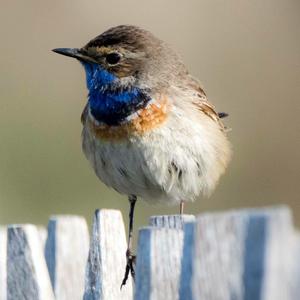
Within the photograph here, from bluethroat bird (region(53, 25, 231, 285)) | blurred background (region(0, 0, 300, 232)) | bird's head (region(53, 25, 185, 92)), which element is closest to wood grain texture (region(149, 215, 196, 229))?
bluethroat bird (region(53, 25, 231, 285))

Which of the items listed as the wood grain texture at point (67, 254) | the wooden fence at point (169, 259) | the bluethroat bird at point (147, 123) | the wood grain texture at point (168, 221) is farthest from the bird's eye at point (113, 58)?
the wood grain texture at point (168, 221)

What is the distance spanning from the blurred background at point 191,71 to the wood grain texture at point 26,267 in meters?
4.23

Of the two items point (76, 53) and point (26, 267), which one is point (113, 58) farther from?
point (26, 267)

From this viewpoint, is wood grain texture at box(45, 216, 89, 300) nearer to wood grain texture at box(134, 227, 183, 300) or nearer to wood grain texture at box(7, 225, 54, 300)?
wood grain texture at box(7, 225, 54, 300)

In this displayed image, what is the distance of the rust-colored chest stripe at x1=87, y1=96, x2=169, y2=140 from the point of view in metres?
5.93

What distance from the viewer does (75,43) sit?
422 inches

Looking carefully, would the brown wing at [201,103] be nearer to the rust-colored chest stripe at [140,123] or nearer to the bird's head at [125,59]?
the bird's head at [125,59]

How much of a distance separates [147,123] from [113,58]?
2.08 ft

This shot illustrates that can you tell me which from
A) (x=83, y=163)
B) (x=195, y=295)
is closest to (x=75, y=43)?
(x=83, y=163)

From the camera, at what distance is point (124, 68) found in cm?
637

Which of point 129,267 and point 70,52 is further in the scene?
point 70,52

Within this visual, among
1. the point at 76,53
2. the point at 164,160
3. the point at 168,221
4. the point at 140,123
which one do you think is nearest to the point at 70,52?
the point at 76,53

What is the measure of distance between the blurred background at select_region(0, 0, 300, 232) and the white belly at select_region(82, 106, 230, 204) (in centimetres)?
230

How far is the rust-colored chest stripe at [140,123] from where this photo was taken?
234 inches
